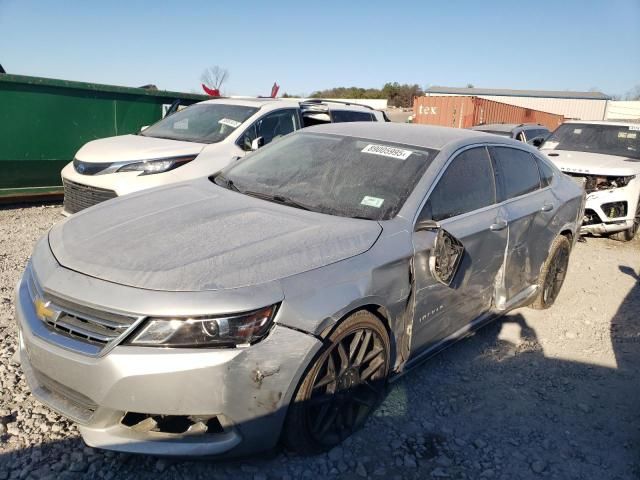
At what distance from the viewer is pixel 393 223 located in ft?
9.48

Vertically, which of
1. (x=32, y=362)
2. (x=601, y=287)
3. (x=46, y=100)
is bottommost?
(x=601, y=287)

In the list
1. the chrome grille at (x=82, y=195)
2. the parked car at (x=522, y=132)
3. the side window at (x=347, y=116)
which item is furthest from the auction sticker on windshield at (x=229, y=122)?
the parked car at (x=522, y=132)

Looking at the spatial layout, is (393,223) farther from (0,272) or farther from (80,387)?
(0,272)

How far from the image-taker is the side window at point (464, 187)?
10.5 ft

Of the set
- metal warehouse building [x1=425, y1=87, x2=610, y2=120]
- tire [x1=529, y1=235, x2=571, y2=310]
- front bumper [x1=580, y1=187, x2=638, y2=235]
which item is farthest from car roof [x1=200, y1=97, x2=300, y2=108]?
metal warehouse building [x1=425, y1=87, x2=610, y2=120]

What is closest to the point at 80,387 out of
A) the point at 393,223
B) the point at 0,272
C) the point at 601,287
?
the point at 393,223

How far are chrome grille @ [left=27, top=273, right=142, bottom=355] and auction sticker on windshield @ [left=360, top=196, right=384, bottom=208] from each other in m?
1.48

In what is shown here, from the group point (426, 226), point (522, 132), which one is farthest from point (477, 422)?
point (522, 132)

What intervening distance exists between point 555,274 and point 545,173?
946mm

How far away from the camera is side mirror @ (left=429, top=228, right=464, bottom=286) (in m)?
3.03

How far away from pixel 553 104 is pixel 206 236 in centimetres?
6141

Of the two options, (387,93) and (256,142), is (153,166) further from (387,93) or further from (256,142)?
(387,93)

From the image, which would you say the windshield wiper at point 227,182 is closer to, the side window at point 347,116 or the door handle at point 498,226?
the door handle at point 498,226

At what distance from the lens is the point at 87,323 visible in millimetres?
2213
